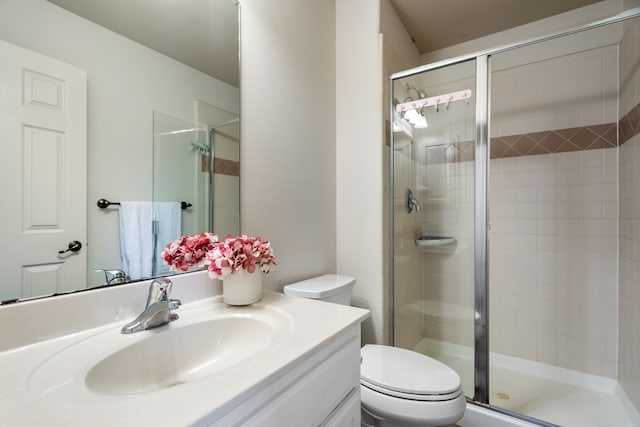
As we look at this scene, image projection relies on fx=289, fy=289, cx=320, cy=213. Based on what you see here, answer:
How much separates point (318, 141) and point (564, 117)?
1.70m

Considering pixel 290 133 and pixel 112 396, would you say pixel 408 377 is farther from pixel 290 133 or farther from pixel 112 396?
pixel 290 133

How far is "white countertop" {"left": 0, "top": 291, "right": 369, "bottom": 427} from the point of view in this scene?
42 centimetres

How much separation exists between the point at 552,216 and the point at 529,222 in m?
0.14

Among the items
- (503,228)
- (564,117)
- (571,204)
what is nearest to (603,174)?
(571,204)

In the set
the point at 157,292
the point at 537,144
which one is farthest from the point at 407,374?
the point at 537,144

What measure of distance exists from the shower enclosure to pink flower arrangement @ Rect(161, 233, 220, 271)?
1.17 m

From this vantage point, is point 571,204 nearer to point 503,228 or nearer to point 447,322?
point 503,228

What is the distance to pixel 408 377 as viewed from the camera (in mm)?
1151

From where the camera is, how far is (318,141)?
1617 millimetres

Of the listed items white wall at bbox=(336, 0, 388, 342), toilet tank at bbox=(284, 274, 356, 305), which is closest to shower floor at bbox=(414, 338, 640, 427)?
white wall at bbox=(336, 0, 388, 342)

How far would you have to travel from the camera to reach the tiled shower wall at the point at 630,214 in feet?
5.03

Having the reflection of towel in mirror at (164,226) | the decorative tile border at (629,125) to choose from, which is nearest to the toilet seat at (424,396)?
the reflection of towel in mirror at (164,226)

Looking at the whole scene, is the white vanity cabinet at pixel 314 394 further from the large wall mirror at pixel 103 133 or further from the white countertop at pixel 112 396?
the large wall mirror at pixel 103 133

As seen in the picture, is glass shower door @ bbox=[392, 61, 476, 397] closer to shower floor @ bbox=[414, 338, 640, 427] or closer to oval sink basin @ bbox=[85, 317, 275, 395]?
shower floor @ bbox=[414, 338, 640, 427]
